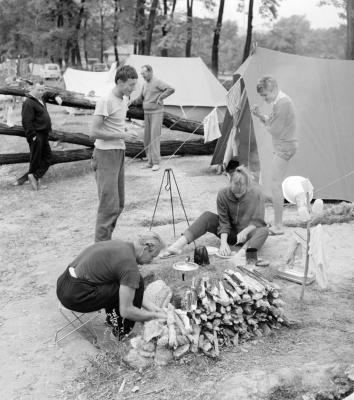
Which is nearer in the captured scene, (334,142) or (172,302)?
(172,302)

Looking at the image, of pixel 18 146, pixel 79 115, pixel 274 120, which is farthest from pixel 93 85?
pixel 274 120

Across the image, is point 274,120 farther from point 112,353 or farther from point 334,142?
point 112,353

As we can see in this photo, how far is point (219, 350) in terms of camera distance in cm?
334

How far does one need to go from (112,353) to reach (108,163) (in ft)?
6.53

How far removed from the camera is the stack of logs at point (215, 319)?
326 centimetres

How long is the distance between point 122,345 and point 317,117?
4.89 meters

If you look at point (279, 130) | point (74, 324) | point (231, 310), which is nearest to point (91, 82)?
point (279, 130)

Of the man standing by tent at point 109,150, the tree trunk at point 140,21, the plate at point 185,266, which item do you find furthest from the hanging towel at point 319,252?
the tree trunk at point 140,21

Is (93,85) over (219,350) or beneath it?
over

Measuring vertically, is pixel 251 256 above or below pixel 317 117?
below

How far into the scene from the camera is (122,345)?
3.38 m

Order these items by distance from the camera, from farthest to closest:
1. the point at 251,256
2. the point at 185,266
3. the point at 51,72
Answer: the point at 51,72, the point at 251,256, the point at 185,266

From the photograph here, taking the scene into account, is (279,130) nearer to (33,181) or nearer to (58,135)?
(33,181)

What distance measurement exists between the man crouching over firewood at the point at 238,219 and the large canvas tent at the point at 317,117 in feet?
7.30
